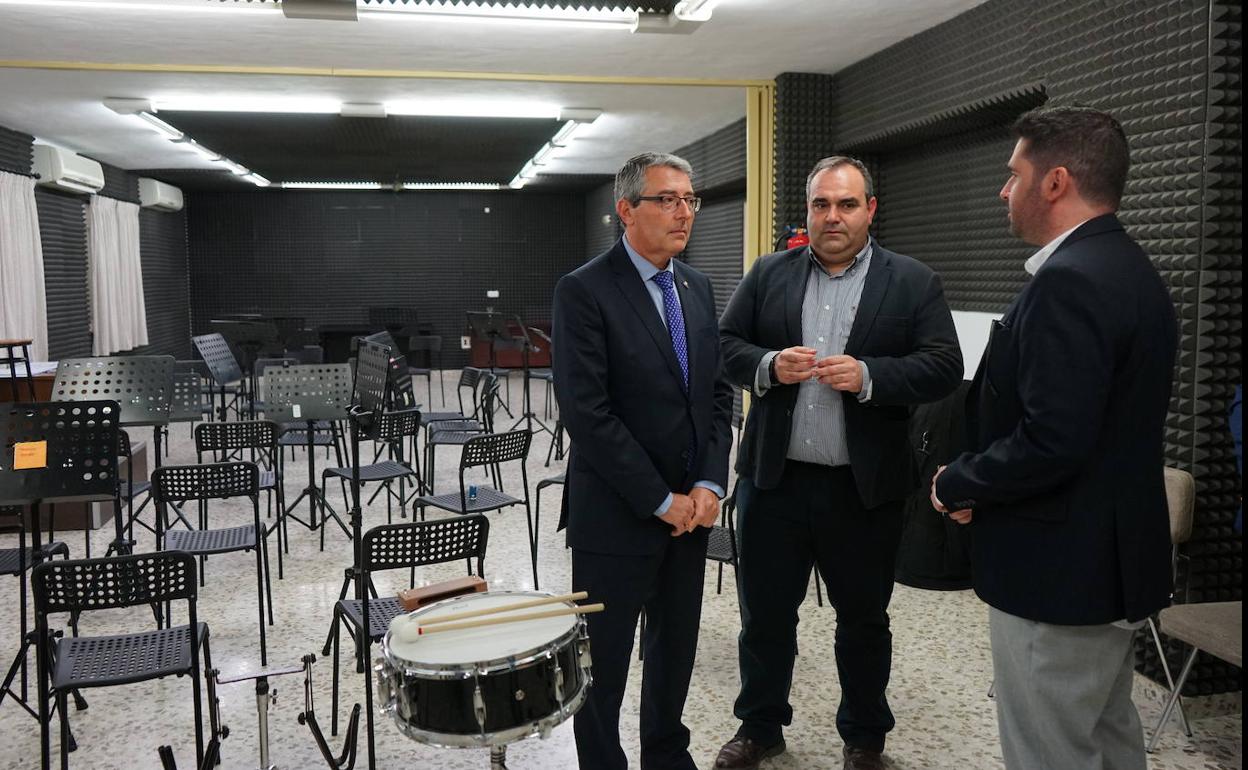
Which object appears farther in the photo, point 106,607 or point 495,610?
point 106,607

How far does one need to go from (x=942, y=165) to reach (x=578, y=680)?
5114 millimetres

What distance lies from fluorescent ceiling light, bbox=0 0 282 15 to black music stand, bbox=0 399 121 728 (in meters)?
2.70

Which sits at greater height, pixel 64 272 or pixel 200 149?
pixel 200 149

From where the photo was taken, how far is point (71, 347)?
35.6ft

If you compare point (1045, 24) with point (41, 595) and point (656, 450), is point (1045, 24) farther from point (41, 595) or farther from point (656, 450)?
point (41, 595)

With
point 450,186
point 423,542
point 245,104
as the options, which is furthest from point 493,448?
point 450,186

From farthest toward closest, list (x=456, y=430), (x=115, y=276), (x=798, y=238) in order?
(x=115, y=276) < (x=456, y=430) < (x=798, y=238)

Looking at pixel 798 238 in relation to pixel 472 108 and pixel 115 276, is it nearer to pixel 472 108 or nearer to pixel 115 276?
pixel 472 108

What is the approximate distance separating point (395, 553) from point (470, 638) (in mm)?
1206

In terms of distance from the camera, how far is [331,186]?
595 inches

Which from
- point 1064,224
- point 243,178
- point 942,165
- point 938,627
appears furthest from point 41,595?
point 243,178

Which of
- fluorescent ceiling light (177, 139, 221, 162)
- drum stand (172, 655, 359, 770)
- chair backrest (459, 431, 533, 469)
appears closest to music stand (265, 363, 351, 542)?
chair backrest (459, 431, 533, 469)

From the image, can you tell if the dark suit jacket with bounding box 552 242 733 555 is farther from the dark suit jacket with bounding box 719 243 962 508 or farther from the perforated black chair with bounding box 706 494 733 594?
the perforated black chair with bounding box 706 494 733 594

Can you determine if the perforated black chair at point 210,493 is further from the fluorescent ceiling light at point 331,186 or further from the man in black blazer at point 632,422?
the fluorescent ceiling light at point 331,186
